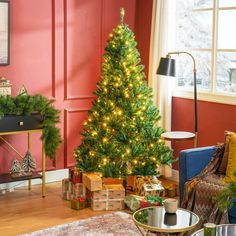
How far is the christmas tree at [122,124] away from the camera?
17.4 ft

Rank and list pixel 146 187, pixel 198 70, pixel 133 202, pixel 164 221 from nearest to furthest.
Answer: pixel 164 221
pixel 133 202
pixel 146 187
pixel 198 70

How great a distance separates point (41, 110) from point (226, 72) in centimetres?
200

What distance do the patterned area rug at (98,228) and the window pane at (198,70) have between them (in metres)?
1.88

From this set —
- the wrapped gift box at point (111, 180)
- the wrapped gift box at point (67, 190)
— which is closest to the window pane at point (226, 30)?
the wrapped gift box at point (111, 180)

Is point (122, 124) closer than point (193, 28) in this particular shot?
Yes

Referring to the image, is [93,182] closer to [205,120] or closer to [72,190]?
[72,190]

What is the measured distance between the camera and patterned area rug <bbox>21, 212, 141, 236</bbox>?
438cm

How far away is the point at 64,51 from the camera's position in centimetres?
599

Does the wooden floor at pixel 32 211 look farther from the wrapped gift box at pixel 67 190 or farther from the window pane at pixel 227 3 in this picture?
the window pane at pixel 227 3

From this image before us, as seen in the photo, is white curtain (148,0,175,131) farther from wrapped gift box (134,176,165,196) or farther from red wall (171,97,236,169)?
wrapped gift box (134,176,165,196)

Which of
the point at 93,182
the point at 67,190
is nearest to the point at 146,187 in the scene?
the point at 93,182

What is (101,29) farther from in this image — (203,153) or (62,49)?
(203,153)

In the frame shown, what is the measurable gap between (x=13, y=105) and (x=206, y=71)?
2172mm

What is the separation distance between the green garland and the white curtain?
1.32 metres
